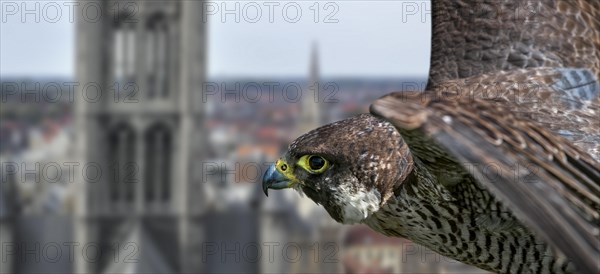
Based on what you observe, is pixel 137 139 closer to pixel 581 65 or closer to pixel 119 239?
pixel 119 239

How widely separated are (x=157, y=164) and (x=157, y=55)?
84.1 inches

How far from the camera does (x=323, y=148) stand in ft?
4.91

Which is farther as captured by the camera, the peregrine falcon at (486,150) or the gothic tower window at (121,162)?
the gothic tower window at (121,162)

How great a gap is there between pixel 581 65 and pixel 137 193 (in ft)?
63.7

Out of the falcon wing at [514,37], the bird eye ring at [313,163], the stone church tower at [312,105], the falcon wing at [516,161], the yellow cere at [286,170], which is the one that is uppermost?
the falcon wing at [514,37]

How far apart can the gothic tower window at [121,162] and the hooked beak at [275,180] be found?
728 inches

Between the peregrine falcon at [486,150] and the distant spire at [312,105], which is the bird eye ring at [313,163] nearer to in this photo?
the peregrine falcon at [486,150]

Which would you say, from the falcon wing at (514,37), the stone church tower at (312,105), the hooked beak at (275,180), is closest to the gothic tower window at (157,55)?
the stone church tower at (312,105)

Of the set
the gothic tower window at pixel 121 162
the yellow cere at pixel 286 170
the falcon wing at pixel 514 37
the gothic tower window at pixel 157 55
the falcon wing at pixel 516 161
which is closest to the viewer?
the falcon wing at pixel 516 161

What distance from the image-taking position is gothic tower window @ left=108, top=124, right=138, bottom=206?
20.0 m

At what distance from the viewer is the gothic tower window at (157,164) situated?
20.1 metres

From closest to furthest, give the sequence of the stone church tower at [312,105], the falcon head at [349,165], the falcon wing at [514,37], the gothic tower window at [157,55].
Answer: the falcon head at [349,165]
the falcon wing at [514,37]
the stone church tower at [312,105]
the gothic tower window at [157,55]

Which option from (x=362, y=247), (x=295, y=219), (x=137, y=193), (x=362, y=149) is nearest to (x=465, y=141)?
(x=362, y=149)

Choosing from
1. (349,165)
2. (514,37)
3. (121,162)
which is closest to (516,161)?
(349,165)
